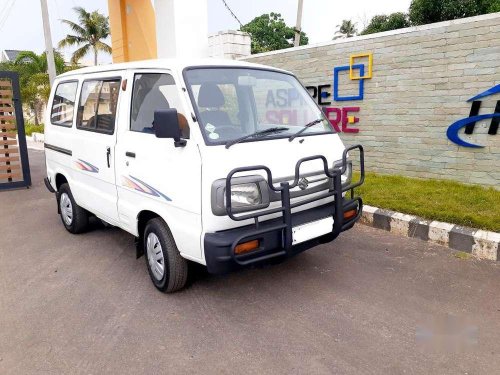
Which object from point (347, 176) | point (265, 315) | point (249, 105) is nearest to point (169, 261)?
point (265, 315)

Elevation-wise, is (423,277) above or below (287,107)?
below

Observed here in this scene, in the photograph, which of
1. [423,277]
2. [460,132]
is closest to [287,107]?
[423,277]

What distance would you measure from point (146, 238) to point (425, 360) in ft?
7.67

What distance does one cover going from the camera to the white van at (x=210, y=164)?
9.42 ft

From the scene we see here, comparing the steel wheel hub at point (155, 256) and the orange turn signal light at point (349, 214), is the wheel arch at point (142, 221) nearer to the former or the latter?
the steel wheel hub at point (155, 256)

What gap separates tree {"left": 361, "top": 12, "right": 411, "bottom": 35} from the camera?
61.8 feet

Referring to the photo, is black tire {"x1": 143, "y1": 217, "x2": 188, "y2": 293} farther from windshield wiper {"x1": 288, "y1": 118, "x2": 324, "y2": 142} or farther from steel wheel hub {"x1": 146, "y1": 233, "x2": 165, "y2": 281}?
windshield wiper {"x1": 288, "y1": 118, "x2": 324, "y2": 142}

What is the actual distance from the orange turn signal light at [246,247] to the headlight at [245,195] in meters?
0.27

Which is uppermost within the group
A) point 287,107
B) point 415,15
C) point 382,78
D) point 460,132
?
point 415,15

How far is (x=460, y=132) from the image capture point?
579 centimetres

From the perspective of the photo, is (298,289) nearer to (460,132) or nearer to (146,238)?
(146,238)

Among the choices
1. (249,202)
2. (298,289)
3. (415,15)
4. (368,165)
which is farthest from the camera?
(415,15)

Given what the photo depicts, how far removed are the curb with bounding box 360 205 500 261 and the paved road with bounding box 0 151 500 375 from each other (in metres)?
0.13

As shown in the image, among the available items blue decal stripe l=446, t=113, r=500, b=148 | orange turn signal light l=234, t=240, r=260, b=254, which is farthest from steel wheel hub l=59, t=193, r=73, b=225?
blue decal stripe l=446, t=113, r=500, b=148
